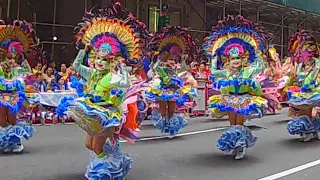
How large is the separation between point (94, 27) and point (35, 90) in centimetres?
303

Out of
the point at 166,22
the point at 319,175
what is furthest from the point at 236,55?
the point at 166,22

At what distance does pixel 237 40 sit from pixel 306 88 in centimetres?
261

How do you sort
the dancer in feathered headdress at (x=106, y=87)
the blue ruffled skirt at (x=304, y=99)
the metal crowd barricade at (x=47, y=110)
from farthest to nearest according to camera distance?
the metal crowd barricade at (x=47, y=110) → the blue ruffled skirt at (x=304, y=99) → the dancer in feathered headdress at (x=106, y=87)

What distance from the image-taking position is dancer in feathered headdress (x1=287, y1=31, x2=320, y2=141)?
1070cm

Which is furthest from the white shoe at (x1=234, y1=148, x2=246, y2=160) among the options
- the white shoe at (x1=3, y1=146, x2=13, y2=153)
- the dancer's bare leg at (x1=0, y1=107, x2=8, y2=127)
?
the dancer's bare leg at (x1=0, y1=107, x2=8, y2=127)

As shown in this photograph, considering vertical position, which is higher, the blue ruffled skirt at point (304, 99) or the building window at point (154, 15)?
the building window at point (154, 15)

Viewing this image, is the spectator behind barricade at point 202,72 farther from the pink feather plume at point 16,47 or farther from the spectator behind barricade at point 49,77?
the pink feather plume at point 16,47

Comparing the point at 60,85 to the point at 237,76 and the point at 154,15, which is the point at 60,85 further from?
the point at 154,15

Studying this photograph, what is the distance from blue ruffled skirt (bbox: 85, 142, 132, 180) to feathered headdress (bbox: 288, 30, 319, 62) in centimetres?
580

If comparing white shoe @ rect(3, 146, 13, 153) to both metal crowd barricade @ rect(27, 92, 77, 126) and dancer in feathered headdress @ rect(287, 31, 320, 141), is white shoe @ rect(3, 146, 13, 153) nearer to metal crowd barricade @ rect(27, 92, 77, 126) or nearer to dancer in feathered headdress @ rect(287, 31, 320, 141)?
metal crowd barricade @ rect(27, 92, 77, 126)

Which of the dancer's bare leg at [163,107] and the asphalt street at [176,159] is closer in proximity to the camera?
the asphalt street at [176,159]

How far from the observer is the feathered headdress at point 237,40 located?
899 cm

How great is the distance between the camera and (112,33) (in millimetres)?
6945

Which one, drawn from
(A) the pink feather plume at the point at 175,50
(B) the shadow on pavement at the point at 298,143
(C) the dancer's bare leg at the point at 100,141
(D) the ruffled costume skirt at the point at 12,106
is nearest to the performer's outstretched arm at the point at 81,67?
(C) the dancer's bare leg at the point at 100,141
